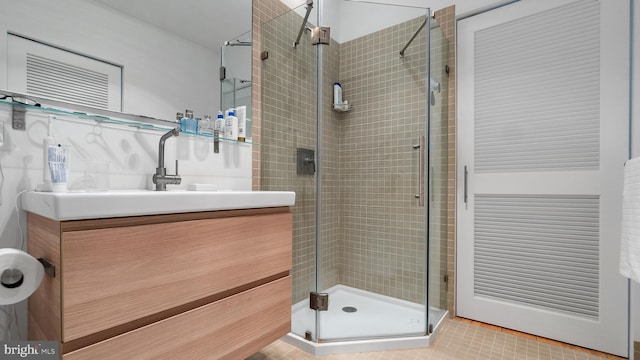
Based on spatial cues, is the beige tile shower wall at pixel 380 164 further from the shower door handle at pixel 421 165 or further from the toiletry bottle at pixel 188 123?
the toiletry bottle at pixel 188 123

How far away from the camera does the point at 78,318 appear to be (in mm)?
702

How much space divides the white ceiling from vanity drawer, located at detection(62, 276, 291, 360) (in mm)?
1228

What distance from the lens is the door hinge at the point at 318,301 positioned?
1.60 m

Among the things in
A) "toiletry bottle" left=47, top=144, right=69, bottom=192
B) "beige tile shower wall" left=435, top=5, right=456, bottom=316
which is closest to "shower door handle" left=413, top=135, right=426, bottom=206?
"beige tile shower wall" left=435, top=5, right=456, bottom=316

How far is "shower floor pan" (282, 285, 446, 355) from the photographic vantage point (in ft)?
5.02

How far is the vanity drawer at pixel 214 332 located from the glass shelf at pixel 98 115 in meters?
0.79

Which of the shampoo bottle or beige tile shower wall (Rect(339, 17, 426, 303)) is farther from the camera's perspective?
beige tile shower wall (Rect(339, 17, 426, 303))

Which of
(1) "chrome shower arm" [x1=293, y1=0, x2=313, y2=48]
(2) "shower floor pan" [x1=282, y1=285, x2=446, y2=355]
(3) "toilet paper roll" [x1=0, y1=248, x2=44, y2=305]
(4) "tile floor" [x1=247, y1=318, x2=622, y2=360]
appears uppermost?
(1) "chrome shower arm" [x1=293, y1=0, x2=313, y2=48]

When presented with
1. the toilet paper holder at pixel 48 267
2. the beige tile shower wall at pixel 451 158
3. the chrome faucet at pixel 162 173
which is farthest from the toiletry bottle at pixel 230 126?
the beige tile shower wall at pixel 451 158

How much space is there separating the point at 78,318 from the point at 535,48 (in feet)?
7.80

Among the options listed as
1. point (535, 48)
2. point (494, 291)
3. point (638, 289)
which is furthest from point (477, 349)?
point (535, 48)

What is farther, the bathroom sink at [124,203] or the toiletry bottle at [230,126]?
the toiletry bottle at [230,126]

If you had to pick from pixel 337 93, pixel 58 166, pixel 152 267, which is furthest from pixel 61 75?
pixel 337 93

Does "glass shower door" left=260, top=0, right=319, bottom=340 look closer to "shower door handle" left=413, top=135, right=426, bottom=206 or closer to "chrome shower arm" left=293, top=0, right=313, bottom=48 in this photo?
"chrome shower arm" left=293, top=0, right=313, bottom=48
